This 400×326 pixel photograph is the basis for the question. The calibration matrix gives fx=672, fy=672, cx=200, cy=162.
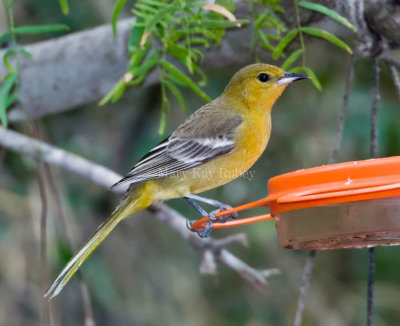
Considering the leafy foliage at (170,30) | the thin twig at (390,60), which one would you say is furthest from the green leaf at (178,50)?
the thin twig at (390,60)

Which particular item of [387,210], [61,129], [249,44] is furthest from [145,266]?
[387,210]

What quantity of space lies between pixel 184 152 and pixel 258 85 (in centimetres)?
50

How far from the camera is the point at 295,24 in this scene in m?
3.29

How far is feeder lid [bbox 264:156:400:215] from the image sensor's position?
1.96 m

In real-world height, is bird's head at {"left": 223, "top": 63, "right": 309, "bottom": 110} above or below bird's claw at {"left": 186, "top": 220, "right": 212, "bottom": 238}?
above

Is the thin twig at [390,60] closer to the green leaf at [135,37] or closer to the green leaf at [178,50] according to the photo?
the green leaf at [178,50]

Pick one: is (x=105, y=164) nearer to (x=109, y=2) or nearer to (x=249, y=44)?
(x=109, y=2)

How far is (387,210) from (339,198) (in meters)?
0.17

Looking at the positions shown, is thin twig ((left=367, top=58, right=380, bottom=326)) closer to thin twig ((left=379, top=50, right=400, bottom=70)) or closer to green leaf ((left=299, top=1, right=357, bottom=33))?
thin twig ((left=379, top=50, right=400, bottom=70))

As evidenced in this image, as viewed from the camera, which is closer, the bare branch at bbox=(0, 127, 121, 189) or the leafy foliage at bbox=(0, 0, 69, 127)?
the leafy foliage at bbox=(0, 0, 69, 127)

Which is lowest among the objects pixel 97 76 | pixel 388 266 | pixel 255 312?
pixel 255 312

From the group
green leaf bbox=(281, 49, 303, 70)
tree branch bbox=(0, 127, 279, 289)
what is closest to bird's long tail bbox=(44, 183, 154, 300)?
tree branch bbox=(0, 127, 279, 289)

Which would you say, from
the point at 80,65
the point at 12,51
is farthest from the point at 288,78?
the point at 12,51

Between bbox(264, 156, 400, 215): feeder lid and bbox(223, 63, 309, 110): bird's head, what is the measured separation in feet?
3.67
